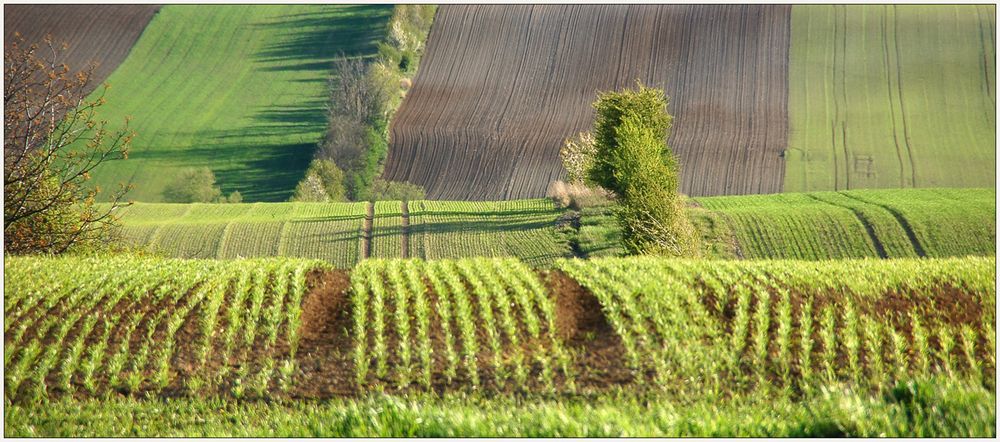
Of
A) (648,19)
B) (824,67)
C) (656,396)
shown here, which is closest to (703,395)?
(656,396)

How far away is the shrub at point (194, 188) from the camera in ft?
208

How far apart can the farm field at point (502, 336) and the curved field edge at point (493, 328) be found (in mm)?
42

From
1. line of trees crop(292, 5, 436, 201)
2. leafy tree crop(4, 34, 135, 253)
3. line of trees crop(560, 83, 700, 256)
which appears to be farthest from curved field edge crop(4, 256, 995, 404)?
line of trees crop(292, 5, 436, 201)

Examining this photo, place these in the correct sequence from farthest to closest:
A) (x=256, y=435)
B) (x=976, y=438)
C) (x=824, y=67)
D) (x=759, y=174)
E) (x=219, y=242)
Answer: (x=824, y=67), (x=759, y=174), (x=219, y=242), (x=256, y=435), (x=976, y=438)

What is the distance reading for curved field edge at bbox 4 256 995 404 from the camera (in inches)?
562

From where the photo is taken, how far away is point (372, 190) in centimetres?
6475

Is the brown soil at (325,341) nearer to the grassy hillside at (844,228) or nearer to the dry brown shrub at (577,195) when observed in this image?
the grassy hillside at (844,228)

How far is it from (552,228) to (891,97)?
40039mm

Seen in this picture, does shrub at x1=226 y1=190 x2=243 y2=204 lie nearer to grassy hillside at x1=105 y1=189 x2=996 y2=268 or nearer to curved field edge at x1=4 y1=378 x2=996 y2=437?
grassy hillside at x1=105 y1=189 x2=996 y2=268

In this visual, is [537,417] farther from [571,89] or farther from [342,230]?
[571,89]

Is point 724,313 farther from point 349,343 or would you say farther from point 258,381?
point 258,381

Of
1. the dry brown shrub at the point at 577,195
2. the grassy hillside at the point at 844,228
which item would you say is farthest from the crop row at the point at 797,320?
the dry brown shrub at the point at 577,195

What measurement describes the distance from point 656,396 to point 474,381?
9.95 feet

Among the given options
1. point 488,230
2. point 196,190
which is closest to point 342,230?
point 488,230
